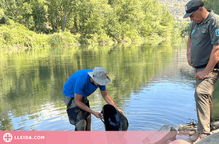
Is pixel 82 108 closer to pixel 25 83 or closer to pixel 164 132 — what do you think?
pixel 164 132

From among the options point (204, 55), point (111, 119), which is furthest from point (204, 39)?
point (111, 119)

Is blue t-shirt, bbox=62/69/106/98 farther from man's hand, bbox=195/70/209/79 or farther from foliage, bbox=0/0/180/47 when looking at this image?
foliage, bbox=0/0/180/47

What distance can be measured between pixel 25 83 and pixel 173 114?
6.66 m

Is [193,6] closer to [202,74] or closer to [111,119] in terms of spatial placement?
[202,74]

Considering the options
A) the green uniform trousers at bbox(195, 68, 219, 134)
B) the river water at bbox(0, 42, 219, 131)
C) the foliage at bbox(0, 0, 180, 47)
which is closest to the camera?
the green uniform trousers at bbox(195, 68, 219, 134)

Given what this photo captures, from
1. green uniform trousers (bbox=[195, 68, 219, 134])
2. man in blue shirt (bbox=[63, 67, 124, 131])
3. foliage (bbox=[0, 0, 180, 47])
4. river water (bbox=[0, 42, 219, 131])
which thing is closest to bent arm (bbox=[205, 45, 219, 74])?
green uniform trousers (bbox=[195, 68, 219, 134])

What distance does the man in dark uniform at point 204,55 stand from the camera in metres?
3.93

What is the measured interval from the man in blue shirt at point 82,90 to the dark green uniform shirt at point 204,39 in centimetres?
142

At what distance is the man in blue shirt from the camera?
3969mm

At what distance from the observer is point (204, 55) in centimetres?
414

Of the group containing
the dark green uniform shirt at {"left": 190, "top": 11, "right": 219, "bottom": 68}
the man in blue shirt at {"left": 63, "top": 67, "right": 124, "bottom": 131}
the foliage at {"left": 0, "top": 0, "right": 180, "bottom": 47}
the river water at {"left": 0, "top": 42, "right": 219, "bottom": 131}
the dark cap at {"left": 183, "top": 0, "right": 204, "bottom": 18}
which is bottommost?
the river water at {"left": 0, "top": 42, "right": 219, "bottom": 131}

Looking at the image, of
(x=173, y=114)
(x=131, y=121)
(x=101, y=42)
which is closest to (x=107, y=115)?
(x=131, y=121)

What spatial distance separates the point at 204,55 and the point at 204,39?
0.25 meters

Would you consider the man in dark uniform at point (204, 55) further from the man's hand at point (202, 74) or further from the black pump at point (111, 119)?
the black pump at point (111, 119)
